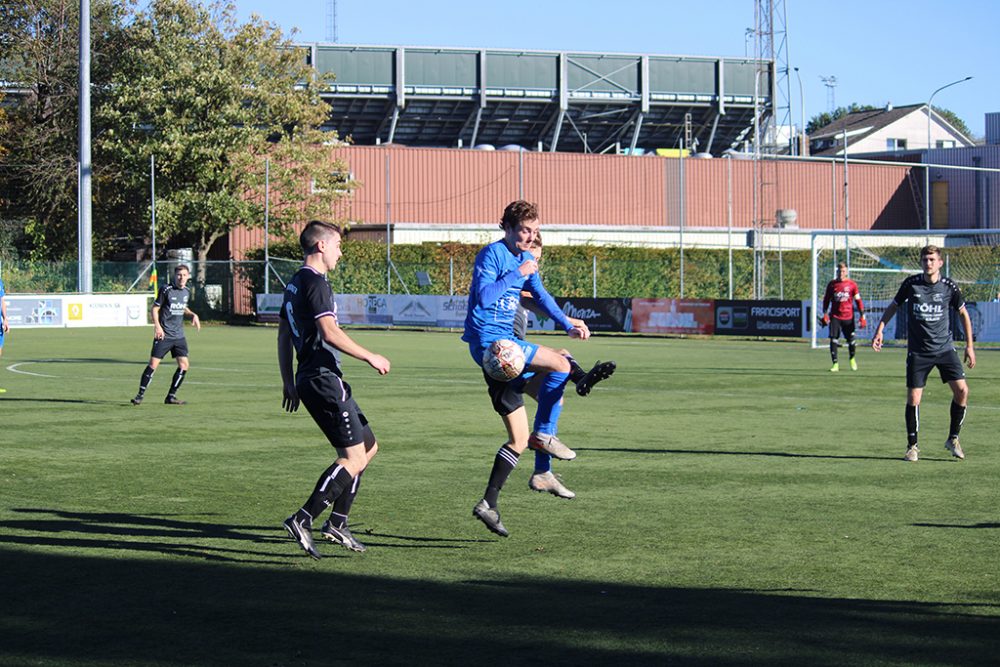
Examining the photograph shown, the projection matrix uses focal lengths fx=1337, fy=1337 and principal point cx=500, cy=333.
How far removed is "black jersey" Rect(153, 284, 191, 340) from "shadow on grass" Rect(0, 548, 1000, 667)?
37.8 ft

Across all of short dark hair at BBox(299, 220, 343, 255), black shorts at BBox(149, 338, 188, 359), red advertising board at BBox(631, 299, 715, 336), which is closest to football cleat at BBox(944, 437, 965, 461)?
short dark hair at BBox(299, 220, 343, 255)

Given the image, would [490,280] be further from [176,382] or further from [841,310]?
[841,310]

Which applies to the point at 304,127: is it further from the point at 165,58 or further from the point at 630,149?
the point at 630,149

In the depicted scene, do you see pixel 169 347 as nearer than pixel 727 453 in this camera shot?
No

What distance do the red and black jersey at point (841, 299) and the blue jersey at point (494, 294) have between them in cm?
1905

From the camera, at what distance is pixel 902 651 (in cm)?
582

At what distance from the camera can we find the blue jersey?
863 centimetres

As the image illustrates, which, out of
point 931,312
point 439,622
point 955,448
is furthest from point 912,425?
point 439,622

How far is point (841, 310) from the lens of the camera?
2678cm

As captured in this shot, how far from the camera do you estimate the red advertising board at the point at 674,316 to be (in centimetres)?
4041

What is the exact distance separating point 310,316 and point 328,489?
3.35 feet

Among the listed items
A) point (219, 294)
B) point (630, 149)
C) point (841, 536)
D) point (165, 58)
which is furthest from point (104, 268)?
point (841, 536)

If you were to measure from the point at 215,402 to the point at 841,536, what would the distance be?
1171cm

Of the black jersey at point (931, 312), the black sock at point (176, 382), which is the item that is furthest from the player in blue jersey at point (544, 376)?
the black sock at point (176, 382)
